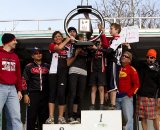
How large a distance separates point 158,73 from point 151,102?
0.63 m

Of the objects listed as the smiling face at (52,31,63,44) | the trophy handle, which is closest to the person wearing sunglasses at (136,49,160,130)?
the trophy handle

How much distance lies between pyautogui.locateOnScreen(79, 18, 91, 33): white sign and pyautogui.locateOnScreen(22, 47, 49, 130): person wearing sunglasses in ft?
4.08

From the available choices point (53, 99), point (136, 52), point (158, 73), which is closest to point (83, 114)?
point (53, 99)

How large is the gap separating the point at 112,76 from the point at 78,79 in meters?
0.69

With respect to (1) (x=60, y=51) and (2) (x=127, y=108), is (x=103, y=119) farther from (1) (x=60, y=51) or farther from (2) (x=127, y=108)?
(1) (x=60, y=51)

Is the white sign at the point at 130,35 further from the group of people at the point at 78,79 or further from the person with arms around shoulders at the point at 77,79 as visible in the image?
the person with arms around shoulders at the point at 77,79

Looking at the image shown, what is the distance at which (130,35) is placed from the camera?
747 centimetres

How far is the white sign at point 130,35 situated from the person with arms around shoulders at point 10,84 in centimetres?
226

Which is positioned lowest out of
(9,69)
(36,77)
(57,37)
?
(36,77)

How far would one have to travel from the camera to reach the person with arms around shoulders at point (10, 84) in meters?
6.29

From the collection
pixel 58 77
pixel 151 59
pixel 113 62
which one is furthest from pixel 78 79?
pixel 151 59

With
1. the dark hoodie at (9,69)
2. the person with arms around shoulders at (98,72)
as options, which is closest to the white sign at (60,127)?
the person with arms around shoulders at (98,72)

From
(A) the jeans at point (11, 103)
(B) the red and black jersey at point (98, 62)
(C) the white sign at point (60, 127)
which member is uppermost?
(B) the red and black jersey at point (98, 62)

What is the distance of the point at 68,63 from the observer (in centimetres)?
723
